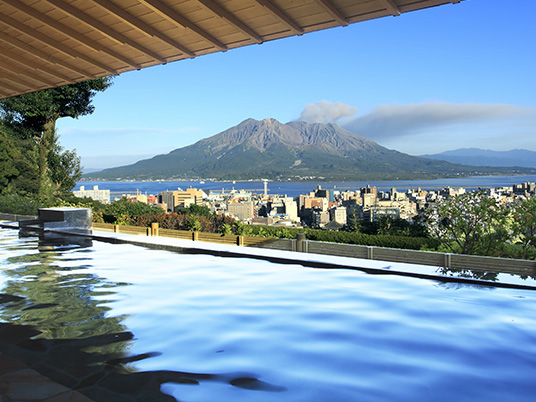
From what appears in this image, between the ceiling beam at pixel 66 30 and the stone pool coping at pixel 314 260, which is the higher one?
the ceiling beam at pixel 66 30

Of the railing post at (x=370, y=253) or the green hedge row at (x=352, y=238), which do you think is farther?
the green hedge row at (x=352, y=238)

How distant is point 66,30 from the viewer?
23.1 feet

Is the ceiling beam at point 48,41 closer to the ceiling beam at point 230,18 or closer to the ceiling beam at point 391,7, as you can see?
the ceiling beam at point 230,18

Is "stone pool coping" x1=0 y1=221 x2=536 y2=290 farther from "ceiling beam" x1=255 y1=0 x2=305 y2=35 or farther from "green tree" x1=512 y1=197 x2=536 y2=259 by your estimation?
"ceiling beam" x1=255 y1=0 x2=305 y2=35

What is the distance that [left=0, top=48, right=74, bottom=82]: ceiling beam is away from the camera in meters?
8.34

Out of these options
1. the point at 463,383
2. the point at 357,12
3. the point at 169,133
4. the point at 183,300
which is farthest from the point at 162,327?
the point at 169,133

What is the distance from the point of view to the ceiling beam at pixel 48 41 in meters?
6.96

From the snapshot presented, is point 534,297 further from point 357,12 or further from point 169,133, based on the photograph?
point 169,133

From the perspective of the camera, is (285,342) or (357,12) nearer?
(285,342)

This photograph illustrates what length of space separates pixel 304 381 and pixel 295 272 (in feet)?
14.1

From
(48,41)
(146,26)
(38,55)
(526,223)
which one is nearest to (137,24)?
(146,26)

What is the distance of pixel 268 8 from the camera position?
5.32 meters

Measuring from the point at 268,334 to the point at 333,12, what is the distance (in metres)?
3.98

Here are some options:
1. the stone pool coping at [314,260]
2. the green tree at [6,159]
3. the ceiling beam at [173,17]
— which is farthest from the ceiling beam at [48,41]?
the green tree at [6,159]
